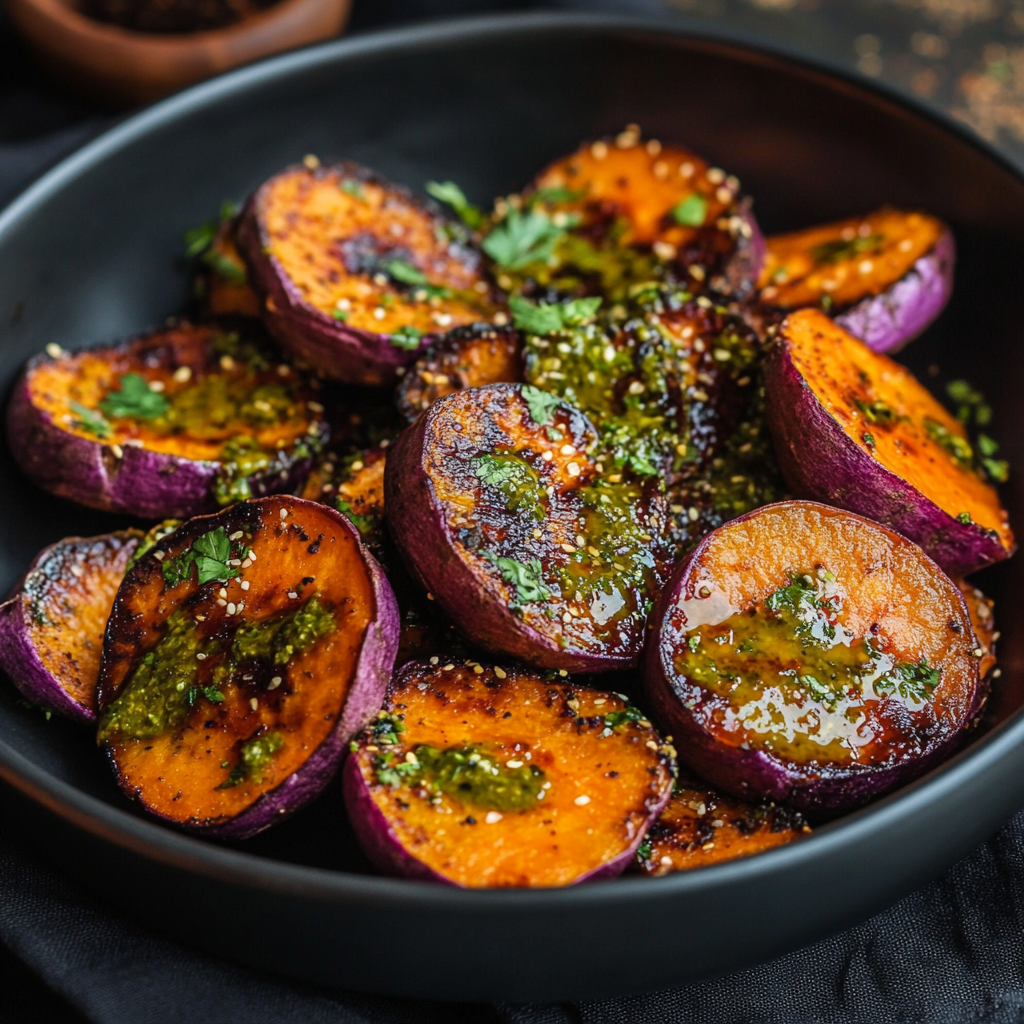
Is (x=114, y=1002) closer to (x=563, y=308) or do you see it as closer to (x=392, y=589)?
(x=392, y=589)

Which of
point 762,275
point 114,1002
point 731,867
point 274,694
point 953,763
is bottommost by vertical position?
point 114,1002

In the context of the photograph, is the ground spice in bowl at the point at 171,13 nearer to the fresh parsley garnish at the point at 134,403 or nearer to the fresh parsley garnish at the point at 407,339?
the fresh parsley garnish at the point at 134,403

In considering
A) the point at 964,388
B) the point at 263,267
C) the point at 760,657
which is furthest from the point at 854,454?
the point at 263,267

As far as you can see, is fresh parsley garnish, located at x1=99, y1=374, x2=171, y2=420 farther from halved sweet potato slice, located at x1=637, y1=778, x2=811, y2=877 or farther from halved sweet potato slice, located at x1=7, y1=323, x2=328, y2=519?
halved sweet potato slice, located at x1=637, y1=778, x2=811, y2=877

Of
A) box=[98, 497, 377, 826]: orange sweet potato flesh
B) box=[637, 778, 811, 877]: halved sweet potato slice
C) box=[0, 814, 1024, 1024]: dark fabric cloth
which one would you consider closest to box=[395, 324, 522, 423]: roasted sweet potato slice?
box=[98, 497, 377, 826]: orange sweet potato flesh

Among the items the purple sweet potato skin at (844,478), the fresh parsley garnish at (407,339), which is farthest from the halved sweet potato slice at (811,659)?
the fresh parsley garnish at (407,339)

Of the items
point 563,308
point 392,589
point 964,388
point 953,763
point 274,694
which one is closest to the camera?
point 953,763

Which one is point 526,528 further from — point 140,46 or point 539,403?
point 140,46
